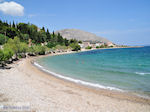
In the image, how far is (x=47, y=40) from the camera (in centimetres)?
12181

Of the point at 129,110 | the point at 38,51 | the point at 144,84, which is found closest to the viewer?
the point at 129,110

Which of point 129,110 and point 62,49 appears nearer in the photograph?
point 129,110

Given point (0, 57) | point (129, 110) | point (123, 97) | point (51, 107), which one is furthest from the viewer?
point (0, 57)

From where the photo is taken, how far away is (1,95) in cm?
918

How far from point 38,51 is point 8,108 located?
7282cm

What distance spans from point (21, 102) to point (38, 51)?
235 ft

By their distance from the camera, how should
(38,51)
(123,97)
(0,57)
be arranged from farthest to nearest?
(38,51)
(0,57)
(123,97)

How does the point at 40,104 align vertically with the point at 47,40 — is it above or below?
below

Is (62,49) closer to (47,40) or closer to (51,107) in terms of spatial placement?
(47,40)

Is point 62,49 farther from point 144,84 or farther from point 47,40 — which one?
point 144,84

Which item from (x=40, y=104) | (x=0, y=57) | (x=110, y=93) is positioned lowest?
(x=110, y=93)

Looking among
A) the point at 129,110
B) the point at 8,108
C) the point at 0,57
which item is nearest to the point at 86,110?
the point at 129,110

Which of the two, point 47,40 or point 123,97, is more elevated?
point 47,40

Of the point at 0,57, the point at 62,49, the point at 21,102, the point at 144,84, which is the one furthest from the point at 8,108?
the point at 62,49
